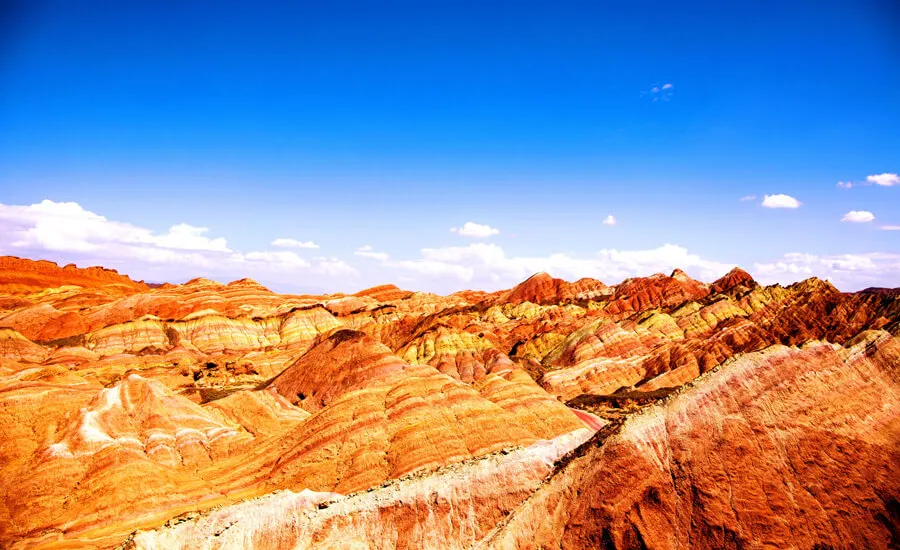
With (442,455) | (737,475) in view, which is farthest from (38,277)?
(737,475)

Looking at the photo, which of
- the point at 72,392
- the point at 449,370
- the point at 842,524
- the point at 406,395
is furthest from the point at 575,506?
the point at 449,370

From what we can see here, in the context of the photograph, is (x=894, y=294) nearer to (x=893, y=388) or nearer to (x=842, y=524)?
(x=893, y=388)

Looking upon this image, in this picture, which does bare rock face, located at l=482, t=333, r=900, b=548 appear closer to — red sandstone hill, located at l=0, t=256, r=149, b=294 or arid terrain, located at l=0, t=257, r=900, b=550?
arid terrain, located at l=0, t=257, r=900, b=550

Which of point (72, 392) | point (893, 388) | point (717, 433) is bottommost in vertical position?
point (72, 392)

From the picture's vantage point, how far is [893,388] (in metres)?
26.7

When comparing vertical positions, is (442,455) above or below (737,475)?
below

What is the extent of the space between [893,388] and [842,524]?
31.5ft

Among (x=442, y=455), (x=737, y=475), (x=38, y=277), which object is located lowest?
(x=442, y=455)

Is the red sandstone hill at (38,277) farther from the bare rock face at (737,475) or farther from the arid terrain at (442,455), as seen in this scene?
the bare rock face at (737,475)

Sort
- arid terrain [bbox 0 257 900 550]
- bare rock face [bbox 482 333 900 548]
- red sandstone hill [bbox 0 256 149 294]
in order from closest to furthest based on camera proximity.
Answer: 1. bare rock face [bbox 482 333 900 548]
2. arid terrain [bbox 0 257 900 550]
3. red sandstone hill [bbox 0 256 149 294]

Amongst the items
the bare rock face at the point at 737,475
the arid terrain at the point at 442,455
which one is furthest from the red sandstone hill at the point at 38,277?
the bare rock face at the point at 737,475

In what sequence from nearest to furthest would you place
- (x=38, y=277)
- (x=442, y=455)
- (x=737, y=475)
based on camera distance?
(x=737, y=475), (x=442, y=455), (x=38, y=277)

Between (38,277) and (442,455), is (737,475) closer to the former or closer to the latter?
(442,455)

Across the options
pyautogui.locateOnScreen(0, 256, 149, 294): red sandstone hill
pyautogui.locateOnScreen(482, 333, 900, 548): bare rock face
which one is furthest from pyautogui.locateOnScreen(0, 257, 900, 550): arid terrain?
pyautogui.locateOnScreen(0, 256, 149, 294): red sandstone hill
